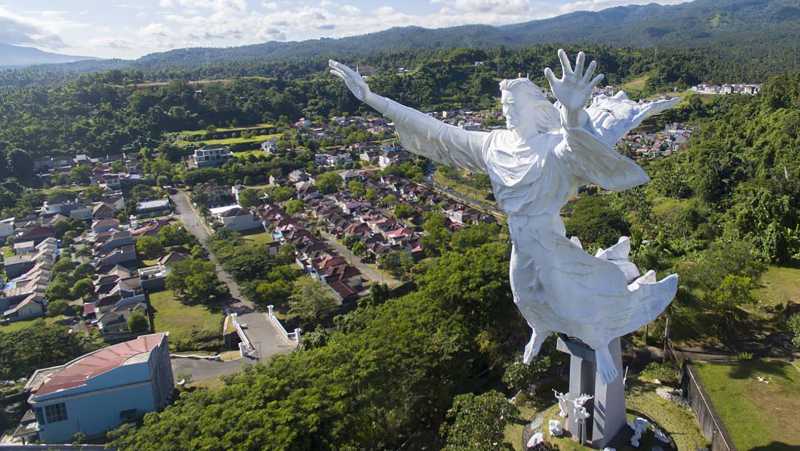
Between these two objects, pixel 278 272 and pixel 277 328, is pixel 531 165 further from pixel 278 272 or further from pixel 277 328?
pixel 278 272

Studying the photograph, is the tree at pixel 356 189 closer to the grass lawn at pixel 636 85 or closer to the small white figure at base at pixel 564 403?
the small white figure at base at pixel 564 403

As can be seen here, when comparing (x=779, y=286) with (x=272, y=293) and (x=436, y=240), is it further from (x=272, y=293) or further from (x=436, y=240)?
(x=272, y=293)

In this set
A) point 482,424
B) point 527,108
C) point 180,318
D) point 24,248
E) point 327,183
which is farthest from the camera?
point 327,183

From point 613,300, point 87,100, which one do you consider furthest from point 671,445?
point 87,100

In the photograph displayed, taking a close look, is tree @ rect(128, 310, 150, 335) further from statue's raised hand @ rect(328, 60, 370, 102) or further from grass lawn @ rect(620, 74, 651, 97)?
grass lawn @ rect(620, 74, 651, 97)

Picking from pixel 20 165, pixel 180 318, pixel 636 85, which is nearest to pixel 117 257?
pixel 180 318

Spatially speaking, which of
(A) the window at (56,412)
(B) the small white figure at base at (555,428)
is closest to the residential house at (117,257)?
(A) the window at (56,412)
